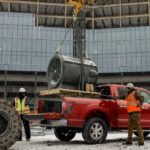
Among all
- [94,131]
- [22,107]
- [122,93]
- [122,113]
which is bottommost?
[94,131]

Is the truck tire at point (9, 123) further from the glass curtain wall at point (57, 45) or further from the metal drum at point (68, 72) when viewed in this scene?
the glass curtain wall at point (57, 45)

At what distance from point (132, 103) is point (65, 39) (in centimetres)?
7551

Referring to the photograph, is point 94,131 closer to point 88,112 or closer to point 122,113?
point 88,112

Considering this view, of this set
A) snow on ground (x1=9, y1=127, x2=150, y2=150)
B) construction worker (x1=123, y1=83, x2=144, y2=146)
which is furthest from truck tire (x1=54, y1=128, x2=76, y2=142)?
construction worker (x1=123, y1=83, x2=144, y2=146)

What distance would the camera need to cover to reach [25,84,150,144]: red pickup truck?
35.9 ft

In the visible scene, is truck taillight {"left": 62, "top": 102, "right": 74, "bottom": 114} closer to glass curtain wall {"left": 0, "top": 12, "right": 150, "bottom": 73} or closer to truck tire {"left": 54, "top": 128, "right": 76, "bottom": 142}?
truck tire {"left": 54, "top": 128, "right": 76, "bottom": 142}

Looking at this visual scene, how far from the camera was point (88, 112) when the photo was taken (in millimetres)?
11195

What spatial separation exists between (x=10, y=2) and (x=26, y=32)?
23.1ft

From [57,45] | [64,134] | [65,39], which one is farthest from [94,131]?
[57,45]

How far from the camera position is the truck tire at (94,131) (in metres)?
11.0

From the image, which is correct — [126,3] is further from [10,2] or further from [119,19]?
[10,2]

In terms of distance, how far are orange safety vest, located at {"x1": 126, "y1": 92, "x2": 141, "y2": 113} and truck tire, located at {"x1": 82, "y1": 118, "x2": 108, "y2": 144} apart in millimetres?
1081

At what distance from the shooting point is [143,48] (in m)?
86.6

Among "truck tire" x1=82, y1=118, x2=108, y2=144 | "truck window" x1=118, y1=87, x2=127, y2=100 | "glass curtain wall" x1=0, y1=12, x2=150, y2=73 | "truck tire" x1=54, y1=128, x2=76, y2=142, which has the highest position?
"glass curtain wall" x1=0, y1=12, x2=150, y2=73
